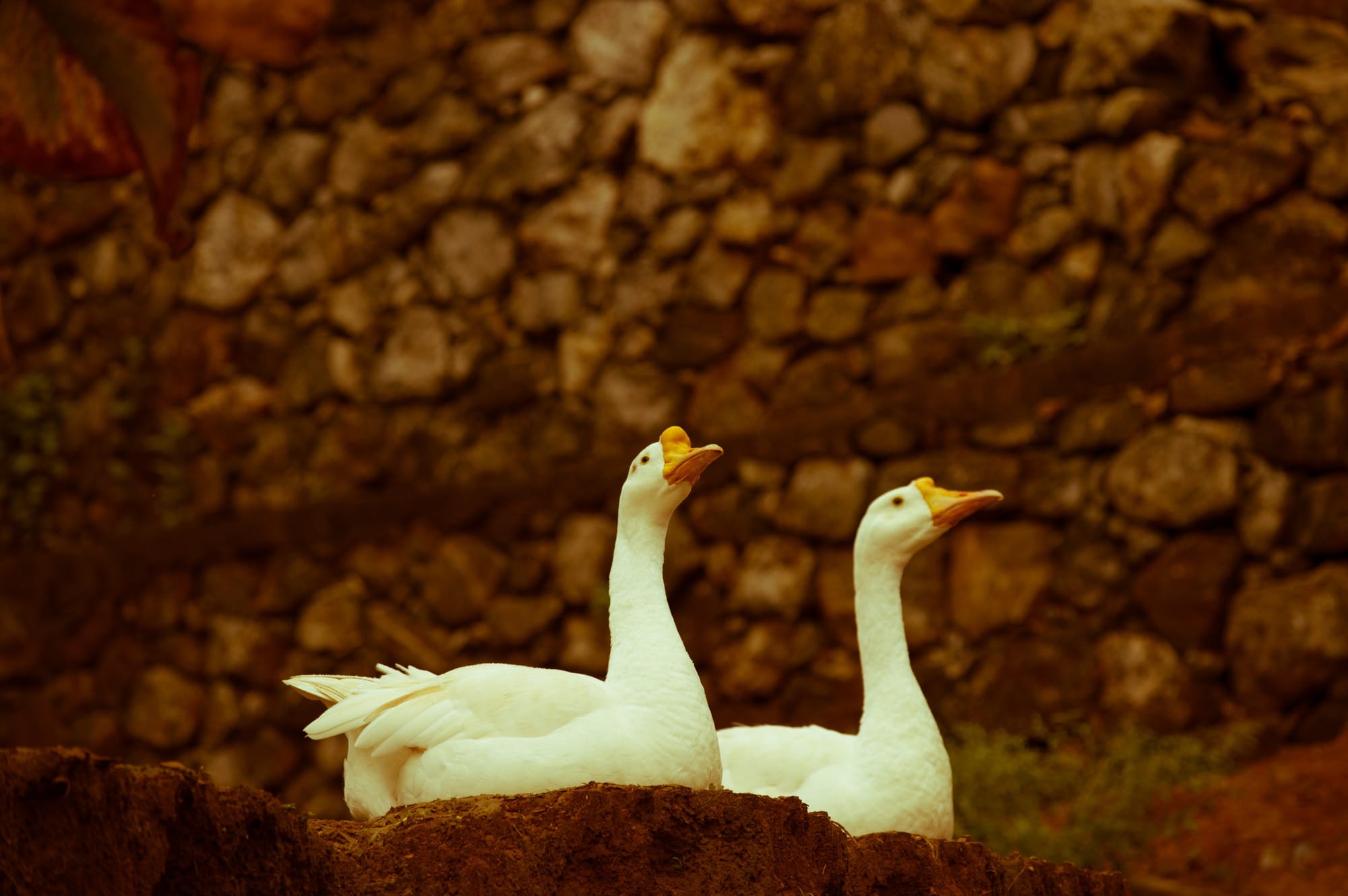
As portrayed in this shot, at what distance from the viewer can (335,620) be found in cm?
835

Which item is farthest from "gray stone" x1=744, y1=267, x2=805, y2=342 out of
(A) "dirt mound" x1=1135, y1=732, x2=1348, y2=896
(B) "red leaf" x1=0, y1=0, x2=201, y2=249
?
(B) "red leaf" x1=0, y1=0, x2=201, y2=249

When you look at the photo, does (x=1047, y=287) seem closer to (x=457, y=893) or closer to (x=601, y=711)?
(x=601, y=711)

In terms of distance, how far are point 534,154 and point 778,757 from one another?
16.4ft

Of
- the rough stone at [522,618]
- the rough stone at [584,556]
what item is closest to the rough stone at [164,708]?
the rough stone at [522,618]

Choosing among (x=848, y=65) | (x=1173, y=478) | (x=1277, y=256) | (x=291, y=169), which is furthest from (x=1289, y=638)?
(x=291, y=169)

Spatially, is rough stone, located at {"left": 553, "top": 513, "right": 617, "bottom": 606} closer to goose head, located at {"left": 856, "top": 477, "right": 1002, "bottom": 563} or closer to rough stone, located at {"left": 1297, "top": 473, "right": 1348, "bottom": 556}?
rough stone, located at {"left": 1297, "top": 473, "right": 1348, "bottom": 556}

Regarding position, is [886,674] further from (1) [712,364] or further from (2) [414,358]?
(2) [414,358]

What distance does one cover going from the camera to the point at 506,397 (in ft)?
27.2

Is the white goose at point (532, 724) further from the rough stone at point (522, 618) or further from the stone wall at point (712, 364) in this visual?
the rough stone at point (522, 618)

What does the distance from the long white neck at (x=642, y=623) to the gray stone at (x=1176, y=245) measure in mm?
3844

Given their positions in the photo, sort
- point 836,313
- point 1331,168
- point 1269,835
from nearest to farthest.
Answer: point 1269,835
point 1331,168
point 836,313

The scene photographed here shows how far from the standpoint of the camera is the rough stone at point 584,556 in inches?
309

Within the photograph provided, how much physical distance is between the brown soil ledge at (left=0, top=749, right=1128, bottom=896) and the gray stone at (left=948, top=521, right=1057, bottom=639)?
3.59 metres

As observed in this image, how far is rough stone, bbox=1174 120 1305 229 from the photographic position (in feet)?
21.4
